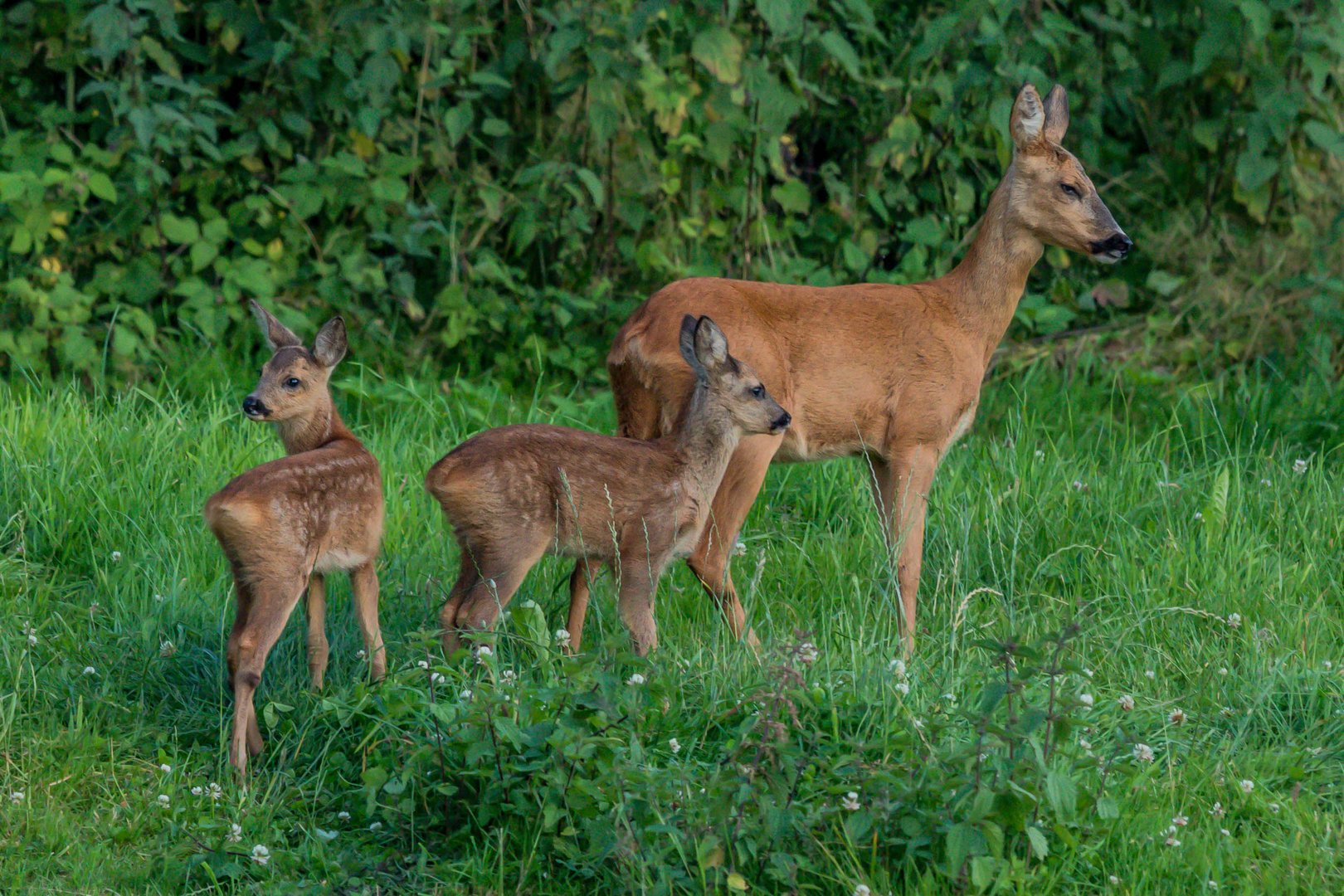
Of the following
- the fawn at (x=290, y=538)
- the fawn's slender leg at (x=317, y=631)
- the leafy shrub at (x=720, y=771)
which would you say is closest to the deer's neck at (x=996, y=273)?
the leafy shrub at (x=720, y=771)

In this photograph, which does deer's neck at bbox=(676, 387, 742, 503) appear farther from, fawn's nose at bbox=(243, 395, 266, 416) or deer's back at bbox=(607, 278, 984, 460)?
fawn's nose at bbox=(243, 395, 266, 416)

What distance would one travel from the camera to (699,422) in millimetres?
5129

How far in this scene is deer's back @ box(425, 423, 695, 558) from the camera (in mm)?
4617

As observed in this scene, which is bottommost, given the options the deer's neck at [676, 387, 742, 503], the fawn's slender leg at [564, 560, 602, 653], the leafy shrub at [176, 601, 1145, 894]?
the fawn's slender leg at [564, 560, 602, 653]

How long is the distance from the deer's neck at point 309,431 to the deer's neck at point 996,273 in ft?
7.40

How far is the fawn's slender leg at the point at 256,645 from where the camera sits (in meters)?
4.29

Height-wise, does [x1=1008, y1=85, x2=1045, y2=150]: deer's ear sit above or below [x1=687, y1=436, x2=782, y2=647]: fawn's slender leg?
above

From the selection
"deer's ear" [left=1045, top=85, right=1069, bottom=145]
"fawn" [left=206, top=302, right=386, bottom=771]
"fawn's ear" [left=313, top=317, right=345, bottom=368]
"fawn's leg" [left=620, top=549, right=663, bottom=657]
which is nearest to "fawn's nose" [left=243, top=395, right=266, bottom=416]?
"fawn" [left=206, top=302, right=386, bottom=771]

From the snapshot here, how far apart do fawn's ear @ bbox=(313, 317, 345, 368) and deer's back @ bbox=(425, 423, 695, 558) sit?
2.60 ft

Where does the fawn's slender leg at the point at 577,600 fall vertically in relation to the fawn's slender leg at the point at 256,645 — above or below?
below

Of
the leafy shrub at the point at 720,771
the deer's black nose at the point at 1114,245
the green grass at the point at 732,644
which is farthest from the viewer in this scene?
the deer's black nose at the point at 1114,245

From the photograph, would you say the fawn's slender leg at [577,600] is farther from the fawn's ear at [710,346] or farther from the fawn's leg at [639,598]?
the fawn's ear at [710,346]

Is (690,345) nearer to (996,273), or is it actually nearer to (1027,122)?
(996,273)

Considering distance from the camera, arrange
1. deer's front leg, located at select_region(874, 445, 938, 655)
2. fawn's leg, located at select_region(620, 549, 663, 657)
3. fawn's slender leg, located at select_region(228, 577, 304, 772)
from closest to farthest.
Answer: fawn's slender leg, located at select_region(228, 577, 304, 772) < fawn's leg, located at select_region(620, 549, 663, 657) < deer's front leg, located at select_region(874, 445, 938, 655)
